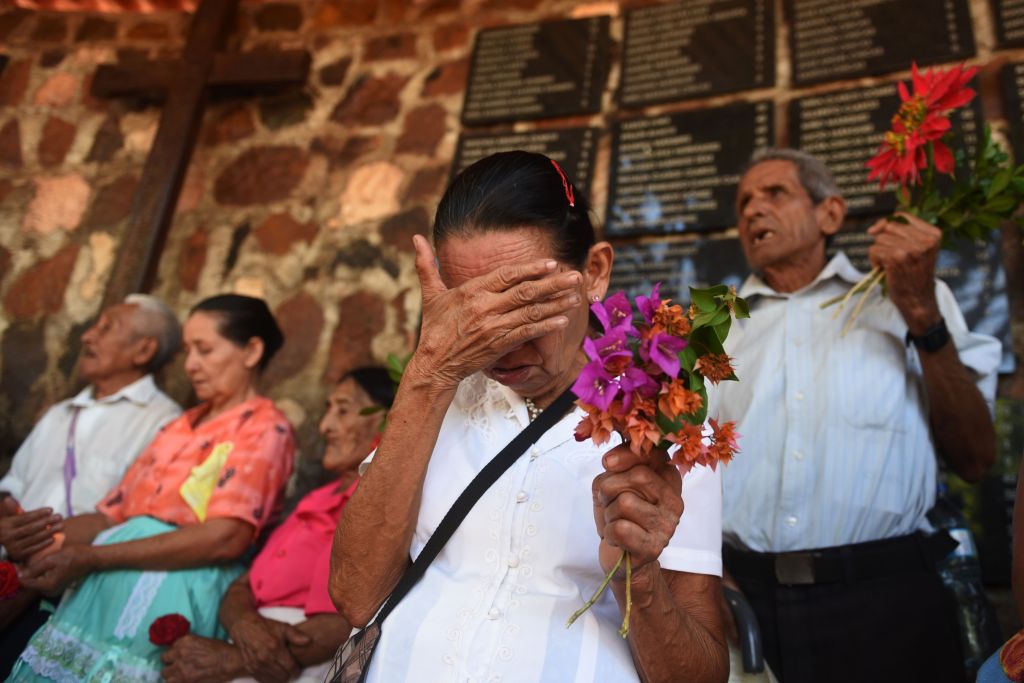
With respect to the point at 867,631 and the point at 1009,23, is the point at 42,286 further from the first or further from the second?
the point at 1009,23

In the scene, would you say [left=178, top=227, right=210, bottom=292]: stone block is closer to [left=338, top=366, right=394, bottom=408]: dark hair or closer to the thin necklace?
[left=338, top=366, right=394, bottom=408]: dark hair

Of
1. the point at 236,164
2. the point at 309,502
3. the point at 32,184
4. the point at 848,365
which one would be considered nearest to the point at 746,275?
the point at 848,365

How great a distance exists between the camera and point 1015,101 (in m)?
3.08

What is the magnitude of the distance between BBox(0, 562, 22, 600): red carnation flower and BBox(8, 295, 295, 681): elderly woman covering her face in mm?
42

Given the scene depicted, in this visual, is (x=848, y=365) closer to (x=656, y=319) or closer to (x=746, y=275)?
(x=746, y=275)

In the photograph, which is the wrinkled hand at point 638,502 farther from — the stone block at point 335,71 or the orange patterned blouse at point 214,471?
the stone block at point 335,71

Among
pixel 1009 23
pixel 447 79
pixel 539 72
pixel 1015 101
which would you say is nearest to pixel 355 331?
pixel 447 79

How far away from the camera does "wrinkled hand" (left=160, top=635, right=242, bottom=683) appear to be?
7.84 feet

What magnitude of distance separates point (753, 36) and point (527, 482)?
2.85 meters

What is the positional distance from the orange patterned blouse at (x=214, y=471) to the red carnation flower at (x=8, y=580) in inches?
14.1

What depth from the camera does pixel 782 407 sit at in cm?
257

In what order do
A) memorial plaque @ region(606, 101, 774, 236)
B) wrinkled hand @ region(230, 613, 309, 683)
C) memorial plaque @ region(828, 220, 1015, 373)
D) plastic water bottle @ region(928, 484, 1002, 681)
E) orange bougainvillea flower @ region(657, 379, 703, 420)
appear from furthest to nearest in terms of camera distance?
memorial plaque @ region(606, 101, 774, 236) → memorial plaque @ region(828, 220, 1015, 373) → wrinkled hand @ region(230, 613, 309, 683) → plastic water bottle @ region(928, 484, 1002, 681) → orange bougainvillea flower @ region(657, 379, 703, 420)

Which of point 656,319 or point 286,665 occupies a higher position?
point 656,319

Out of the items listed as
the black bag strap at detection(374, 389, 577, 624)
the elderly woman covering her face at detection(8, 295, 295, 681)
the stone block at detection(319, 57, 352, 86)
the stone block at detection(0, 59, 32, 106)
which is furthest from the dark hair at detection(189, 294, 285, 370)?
the stone block at detection(0, 59, 32, 106)
